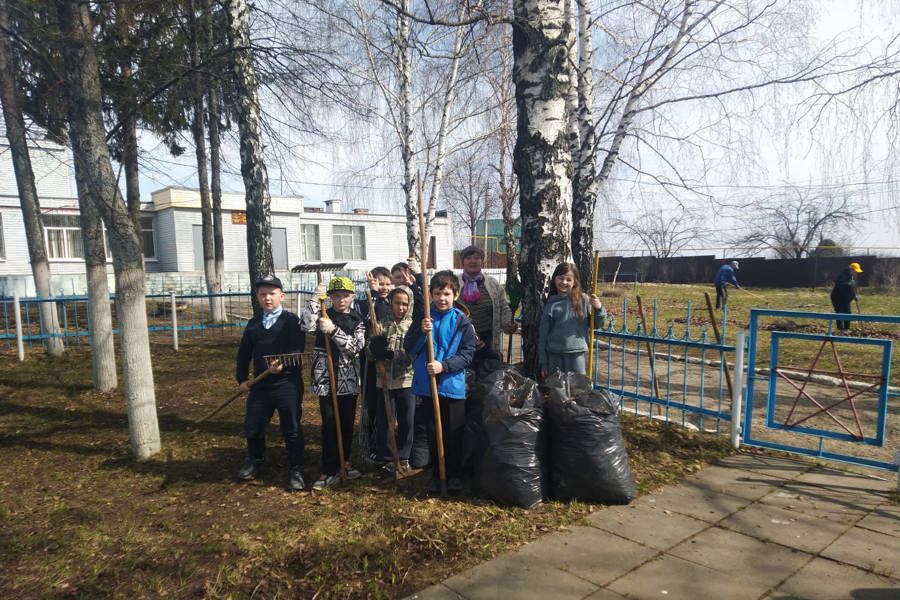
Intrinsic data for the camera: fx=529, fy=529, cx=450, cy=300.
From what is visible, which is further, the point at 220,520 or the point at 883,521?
the point at 220,520

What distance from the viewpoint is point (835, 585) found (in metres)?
2.55

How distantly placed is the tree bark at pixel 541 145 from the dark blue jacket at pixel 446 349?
0.87 meters

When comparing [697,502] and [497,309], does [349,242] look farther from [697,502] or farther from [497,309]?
[697,502]

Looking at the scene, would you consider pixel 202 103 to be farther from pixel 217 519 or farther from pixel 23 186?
pixel 23 186

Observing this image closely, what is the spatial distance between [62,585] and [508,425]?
2492 mm

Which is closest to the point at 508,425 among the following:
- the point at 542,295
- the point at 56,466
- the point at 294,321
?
the point at 542,295

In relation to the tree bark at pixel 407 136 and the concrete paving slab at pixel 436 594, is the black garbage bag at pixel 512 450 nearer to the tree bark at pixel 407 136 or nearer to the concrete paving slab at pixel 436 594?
the concrete paving slab at pixel 436 594

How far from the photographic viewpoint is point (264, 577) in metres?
2.70

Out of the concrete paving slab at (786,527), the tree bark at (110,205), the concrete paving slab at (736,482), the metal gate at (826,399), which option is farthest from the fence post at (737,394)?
the tree bark at (110,205)

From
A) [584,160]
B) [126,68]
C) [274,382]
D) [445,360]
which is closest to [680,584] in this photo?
[445,360]

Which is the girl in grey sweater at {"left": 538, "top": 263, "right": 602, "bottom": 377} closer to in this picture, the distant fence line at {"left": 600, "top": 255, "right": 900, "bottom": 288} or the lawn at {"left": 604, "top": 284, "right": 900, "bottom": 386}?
the lawn at {"left": 604, "top": 284, "right": 900, "bottom": 386}

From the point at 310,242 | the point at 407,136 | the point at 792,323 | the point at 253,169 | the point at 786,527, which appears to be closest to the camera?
the point at 786,527

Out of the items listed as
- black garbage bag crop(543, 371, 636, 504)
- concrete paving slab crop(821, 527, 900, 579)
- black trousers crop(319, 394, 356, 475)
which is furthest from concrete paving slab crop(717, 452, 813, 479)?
black trousers crop(319, 394, 356, 475)

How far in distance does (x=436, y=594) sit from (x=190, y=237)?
71.8 feet
